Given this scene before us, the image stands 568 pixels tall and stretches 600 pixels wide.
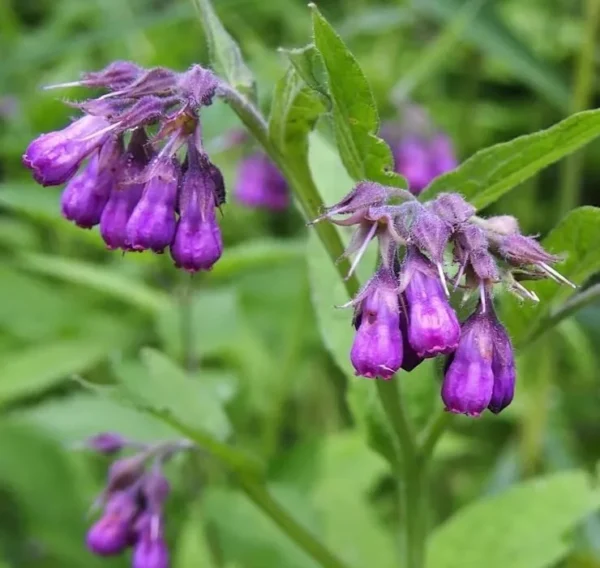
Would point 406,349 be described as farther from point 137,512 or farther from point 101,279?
point 101,279

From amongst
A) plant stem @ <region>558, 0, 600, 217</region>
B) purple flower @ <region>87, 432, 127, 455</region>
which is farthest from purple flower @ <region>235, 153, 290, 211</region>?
purple flower @ <region>87, 432, 127, 455</region>

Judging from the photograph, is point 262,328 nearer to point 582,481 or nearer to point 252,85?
point 582,481

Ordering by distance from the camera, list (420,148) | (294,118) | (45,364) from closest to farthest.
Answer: (294,118), (45,364), (420,148)

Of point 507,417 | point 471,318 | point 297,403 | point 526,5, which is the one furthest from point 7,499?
point 526,5

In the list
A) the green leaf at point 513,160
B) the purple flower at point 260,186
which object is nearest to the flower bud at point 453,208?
the green leaf at point 513,160

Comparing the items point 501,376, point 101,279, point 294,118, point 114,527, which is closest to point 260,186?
point 101,279

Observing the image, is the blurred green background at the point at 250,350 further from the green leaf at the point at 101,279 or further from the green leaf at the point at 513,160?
the green leaf at the point at 513,160
